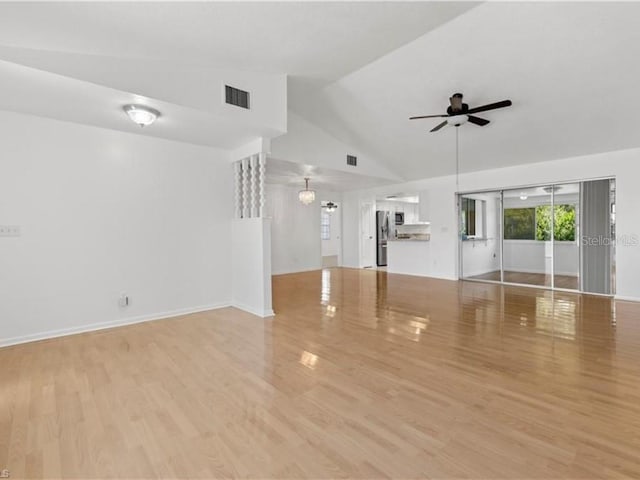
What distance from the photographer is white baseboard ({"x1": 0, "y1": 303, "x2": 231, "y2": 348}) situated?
361cm

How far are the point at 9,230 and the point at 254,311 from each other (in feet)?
9.96

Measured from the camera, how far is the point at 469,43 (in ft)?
12.4

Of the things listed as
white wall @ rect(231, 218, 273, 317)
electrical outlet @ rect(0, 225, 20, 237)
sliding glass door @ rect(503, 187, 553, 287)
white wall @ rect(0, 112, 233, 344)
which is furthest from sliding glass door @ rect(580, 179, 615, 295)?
electrical outlet @ rect(0, 225, 20, 237)

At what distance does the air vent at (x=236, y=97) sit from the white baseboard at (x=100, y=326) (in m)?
3.08

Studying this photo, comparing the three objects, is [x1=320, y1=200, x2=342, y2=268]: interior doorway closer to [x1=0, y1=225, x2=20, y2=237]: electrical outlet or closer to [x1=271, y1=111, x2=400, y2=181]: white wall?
[x1=271, y1=111, x2=400, y2=181]: white wall

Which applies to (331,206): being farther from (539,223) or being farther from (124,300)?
(124,300)

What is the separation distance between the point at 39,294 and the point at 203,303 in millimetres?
1992

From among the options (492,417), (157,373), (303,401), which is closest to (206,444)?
(303,401)

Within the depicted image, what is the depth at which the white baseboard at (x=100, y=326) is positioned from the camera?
3.61 m

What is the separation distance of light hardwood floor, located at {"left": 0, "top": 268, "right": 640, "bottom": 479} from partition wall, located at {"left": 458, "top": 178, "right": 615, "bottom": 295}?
2.12 m

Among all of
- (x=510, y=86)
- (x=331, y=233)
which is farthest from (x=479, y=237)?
(x=331, y=233)

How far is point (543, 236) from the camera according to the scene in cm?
679

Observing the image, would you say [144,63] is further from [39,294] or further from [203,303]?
[203,303]

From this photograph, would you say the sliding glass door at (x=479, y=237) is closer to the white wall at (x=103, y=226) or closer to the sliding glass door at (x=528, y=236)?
the sliding glass door at (x=528, y=236)
